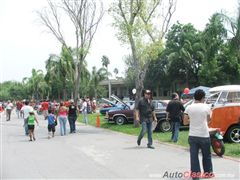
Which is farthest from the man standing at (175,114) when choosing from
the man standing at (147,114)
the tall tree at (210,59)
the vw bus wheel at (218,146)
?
the tall tree at (210,59)

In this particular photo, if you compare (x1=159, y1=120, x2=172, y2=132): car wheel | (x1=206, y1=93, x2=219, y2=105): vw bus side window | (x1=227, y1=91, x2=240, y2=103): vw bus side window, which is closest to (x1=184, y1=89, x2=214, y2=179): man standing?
(x1=227, y1=91, x2=240, y2=103): vw bus side window

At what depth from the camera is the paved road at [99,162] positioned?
9727 millimetres

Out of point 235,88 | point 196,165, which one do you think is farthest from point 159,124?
point 196,165

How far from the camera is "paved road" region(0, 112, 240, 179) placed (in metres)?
9.73

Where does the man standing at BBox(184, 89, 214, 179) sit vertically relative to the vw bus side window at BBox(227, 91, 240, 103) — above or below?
below

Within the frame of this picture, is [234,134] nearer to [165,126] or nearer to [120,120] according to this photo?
[165,126]

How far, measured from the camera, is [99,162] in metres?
11.6

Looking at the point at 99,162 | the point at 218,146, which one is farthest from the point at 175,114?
the point at 99,162

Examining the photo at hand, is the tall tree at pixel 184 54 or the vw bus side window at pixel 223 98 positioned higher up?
the tall tree at pixel 184 54

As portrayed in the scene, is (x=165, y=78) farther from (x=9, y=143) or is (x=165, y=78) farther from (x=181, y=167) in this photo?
(x=181, y=167)

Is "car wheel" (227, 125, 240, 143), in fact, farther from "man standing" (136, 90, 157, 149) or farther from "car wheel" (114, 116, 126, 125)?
"car wheel" (114, 116, 126, 125)

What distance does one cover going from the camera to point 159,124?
2059 centimetres

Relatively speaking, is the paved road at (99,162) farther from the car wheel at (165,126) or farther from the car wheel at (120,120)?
the car wheel at (120,120)

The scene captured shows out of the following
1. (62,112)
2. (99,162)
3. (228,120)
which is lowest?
(99,162)
